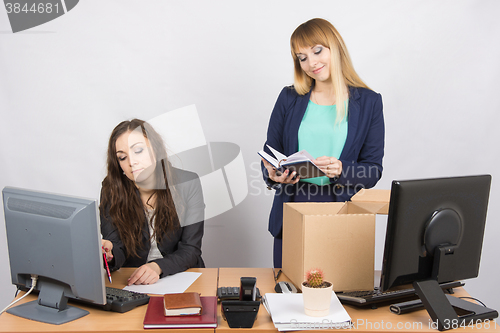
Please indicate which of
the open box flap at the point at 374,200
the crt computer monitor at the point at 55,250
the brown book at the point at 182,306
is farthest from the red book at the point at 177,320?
the open box flap at the point at 374,200

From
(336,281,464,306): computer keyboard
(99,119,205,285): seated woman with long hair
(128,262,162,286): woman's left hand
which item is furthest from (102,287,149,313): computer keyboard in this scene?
(336,281,464,306): computer keyboard

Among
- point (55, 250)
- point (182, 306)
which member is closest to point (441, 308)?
point (182, 306)

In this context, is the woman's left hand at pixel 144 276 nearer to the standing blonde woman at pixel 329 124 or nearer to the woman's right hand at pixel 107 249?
the woman's right hand at pixel 107 249

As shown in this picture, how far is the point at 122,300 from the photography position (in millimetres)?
1352

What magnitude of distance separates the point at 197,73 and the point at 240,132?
1.63ft

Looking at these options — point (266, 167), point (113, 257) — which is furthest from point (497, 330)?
point (113, 257)

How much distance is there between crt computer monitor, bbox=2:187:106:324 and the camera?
123cm

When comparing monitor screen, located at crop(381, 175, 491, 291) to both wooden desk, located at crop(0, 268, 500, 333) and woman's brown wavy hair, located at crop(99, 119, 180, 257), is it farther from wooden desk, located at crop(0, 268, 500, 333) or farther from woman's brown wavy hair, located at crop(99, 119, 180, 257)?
woman's brown wavy hair, located at crop(99, 119, 180, 257)

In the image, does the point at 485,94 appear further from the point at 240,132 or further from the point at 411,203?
the point at 411,203

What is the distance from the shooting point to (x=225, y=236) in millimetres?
3076

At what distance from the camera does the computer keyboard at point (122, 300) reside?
1333 mm

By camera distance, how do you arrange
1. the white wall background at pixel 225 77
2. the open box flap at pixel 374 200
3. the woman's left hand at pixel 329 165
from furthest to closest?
the white wall background at pixel 225 77
the woman's left hand at pixel 329 165
the open box flap at pixel 374 200

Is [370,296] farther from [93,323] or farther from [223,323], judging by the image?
[93,323]

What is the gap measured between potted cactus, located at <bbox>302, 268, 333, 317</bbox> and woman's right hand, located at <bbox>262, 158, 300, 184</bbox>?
2.08ft
